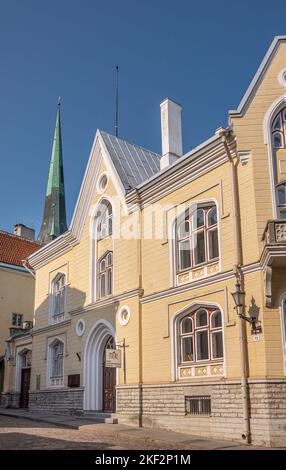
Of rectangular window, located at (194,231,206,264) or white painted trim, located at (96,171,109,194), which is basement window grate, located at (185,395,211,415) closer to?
rectangular window, located at (194,231,206,264)

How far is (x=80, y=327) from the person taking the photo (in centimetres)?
2358

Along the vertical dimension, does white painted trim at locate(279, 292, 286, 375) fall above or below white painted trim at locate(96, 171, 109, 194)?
below

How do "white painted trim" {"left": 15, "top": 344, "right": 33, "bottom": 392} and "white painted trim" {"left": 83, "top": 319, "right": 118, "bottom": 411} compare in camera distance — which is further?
"white painted trim" {"left": 15, "top": 344, "right": 33, "bottom": 392}

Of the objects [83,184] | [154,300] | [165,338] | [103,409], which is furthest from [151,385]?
[83,184]

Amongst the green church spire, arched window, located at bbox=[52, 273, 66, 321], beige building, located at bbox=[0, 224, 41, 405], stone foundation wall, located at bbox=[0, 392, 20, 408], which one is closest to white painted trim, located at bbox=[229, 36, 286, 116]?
arched window, located at bbox=[52, 273, 66, 321]

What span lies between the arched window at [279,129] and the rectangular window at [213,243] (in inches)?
135

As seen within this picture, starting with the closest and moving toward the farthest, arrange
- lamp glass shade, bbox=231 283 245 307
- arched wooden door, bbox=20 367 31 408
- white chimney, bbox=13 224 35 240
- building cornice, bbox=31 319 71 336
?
lamp glass shade, bbox=231 283 245 307 < building cornice, bbox=31 319 71 336 < arched wooden door, bbox=20 367 31 408 < white chimney, bbox=13 224 35 240

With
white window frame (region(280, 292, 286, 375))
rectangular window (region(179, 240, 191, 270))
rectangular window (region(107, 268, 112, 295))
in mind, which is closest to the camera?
white window frame (region(280, 292, 286, 375))

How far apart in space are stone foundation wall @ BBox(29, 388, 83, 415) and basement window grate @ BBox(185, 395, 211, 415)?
7123 millimetres

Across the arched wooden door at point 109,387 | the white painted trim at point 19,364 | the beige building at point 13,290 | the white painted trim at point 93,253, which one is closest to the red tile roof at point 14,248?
the beige building at point 13,290

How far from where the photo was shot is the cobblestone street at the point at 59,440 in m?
13.2

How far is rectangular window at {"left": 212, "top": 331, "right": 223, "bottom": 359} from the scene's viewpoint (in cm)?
1619

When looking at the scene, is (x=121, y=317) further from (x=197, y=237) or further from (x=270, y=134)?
(x=270, y=134)

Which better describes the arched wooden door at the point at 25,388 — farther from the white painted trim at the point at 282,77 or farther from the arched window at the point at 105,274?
the white painted trim at the point at 282,77
